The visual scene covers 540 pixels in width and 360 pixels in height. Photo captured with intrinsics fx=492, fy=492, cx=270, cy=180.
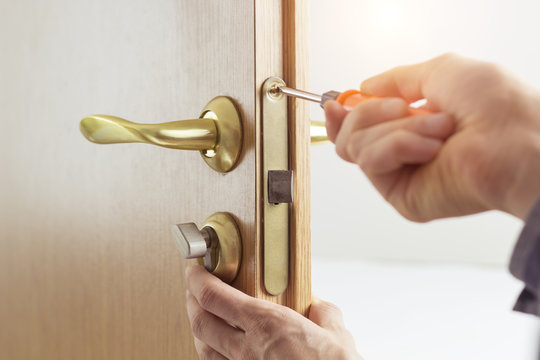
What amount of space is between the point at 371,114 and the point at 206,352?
21 cm

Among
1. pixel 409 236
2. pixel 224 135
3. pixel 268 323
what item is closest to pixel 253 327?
pixel 268 323

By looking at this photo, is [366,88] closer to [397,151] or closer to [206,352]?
[397,151]

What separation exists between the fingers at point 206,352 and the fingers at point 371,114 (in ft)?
0.60

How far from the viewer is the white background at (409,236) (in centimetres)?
96

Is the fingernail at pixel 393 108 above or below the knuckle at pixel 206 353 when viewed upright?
above

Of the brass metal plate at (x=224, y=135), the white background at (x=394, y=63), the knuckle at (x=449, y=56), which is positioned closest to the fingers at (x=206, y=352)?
the brass metal plate at (x=224, y=135)

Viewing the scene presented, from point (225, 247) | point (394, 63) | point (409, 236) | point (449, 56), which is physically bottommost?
point (409, 236)

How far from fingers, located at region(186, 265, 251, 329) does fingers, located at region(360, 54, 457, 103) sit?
0.50 ft

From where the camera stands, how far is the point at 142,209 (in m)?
0.42

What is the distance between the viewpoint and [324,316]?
1.12 ft

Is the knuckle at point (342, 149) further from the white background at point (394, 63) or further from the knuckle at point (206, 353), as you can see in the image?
the white background at point (394, 63)

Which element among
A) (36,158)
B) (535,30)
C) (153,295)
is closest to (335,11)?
(535,30)

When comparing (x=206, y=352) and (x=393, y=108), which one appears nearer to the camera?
(x=393, y=108)

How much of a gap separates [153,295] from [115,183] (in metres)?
0.11
